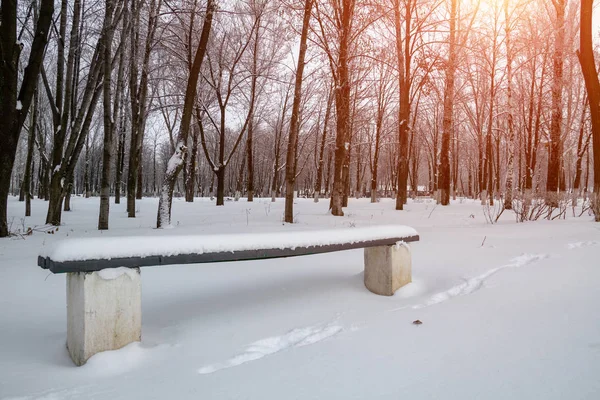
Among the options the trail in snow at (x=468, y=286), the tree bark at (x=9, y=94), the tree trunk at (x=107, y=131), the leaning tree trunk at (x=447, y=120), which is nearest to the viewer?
the trail in snow at (x=468, y=286)

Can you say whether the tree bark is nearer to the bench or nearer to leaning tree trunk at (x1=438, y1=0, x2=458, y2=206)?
the bench

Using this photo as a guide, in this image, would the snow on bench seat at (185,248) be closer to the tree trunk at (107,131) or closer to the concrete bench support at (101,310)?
the concrete bench support at (101,310)

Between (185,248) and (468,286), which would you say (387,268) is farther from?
(185,248)

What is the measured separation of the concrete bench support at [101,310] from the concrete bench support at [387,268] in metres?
2.08

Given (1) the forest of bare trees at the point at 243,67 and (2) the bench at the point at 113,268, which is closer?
(2) the bench at the point at 113,268

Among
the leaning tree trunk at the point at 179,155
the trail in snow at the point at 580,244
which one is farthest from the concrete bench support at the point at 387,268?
the leaning tree trunk at the point at 179,155

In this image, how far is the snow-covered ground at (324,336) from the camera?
1717 mm

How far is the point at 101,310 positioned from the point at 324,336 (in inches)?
54.5

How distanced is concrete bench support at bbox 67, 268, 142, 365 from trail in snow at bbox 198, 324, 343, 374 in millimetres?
558

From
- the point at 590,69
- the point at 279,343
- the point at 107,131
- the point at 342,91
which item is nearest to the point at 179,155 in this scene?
the point at 107,131

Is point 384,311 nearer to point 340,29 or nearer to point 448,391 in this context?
point 448,391

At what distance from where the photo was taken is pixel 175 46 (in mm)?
13984

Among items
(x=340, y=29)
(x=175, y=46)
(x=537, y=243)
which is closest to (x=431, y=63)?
(x=340, y=29)

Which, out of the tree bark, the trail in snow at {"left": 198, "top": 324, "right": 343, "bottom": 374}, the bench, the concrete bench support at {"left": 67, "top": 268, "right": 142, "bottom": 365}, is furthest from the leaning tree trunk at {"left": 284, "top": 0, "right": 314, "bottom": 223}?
the concrete bench support at {"left": 67, "top": 268, "right": 142, "bottom": 365}
